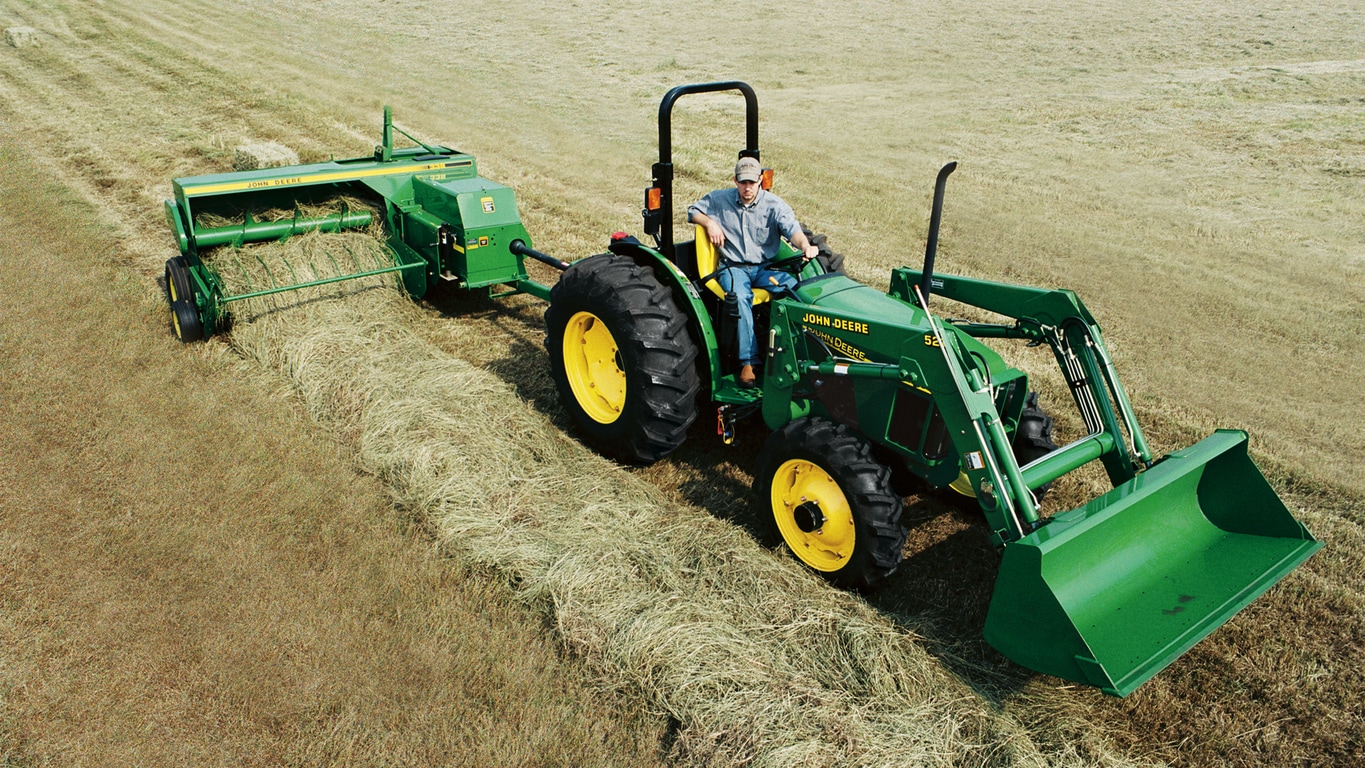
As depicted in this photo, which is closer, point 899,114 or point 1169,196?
point 1169,196

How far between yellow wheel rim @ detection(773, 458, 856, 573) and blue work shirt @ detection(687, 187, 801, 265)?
4.66 ft

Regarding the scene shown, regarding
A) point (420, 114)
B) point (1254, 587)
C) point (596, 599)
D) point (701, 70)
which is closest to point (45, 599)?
point (596, 599)

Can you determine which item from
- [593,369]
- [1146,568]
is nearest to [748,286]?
[593,369]

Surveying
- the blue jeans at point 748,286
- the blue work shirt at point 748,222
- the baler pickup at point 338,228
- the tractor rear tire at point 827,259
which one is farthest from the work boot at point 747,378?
the baler pickup at point 338,228

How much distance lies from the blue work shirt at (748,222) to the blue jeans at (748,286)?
3.3 inches

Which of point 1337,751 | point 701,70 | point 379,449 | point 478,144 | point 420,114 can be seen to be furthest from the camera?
point 701,70

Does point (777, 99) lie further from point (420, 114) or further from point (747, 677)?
point (747, 677)

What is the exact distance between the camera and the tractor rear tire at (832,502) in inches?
162

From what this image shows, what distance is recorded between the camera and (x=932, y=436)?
433 cm

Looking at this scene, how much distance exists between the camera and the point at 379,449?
17.7 feet

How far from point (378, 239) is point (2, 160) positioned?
23.6ft

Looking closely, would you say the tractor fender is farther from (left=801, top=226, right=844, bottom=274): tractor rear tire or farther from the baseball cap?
(left=801, top=226, right=844, bottom=274): tractor rear tire

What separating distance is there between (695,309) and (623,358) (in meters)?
0.49

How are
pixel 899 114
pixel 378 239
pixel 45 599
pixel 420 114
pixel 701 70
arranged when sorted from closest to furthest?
pixel 45 599, pixel 378 239, pixel 420 114, pixel 899 114, pixel 701 70
